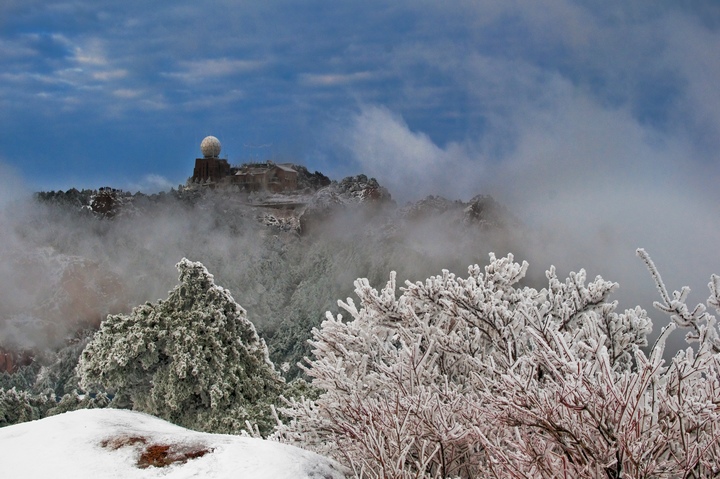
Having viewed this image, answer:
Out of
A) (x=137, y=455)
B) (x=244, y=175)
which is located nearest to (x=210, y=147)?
(x=244, y=175)

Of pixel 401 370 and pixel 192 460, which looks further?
pixel 401 370

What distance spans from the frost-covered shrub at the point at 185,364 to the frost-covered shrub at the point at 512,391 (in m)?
5.69

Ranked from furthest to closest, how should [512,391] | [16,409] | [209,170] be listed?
[209,170], [16,409], [512,391]

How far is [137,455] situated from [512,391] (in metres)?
3.22

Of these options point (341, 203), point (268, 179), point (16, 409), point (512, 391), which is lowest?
point (16, 409)

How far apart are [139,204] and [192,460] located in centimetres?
4639

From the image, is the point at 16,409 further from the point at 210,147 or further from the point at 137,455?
the point at 210,147

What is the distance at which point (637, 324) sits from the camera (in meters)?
7.59

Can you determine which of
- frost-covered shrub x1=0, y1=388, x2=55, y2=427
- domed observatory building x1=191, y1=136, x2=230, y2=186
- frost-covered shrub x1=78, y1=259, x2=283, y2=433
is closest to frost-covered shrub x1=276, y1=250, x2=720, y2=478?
frost-covered shrub x1=78, y1=259, x2=283, y2=433

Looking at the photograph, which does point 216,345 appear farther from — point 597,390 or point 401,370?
point 597,390

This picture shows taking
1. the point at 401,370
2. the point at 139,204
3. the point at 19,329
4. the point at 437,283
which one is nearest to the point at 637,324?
the point at 437,283

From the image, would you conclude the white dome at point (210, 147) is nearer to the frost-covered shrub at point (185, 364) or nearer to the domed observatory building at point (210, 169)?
the domed observatory building at point (210, 169)

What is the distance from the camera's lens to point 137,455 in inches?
202

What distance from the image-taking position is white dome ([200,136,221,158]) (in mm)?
54438
